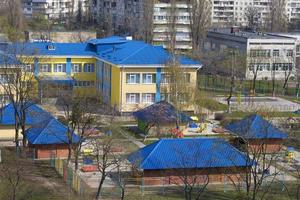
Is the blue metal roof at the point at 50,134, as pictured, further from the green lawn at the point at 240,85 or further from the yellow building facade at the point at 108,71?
the green lawn at the point at 240,85

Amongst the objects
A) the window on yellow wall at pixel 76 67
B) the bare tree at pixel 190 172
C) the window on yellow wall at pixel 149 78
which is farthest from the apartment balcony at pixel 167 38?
the bare tree at pixel 190 172

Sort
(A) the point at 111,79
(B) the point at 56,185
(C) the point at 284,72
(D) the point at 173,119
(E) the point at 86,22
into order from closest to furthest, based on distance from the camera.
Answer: (B) the point at 56,185 < (D) the point at 173,119 < (A) the point at 111,79 < (C) the point at 284,72 < (E) the point at 86,22

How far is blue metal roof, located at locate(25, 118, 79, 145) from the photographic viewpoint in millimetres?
14694

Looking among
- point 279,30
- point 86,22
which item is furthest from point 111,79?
point 86,22

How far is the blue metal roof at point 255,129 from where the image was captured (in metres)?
14.1

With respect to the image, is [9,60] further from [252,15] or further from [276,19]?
[252,15]

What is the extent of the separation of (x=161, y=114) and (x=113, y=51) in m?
5.39

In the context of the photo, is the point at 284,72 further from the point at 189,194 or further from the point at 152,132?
the point at 189,194

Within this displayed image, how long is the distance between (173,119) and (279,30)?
24.1 metres

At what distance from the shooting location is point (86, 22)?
44.6 metres

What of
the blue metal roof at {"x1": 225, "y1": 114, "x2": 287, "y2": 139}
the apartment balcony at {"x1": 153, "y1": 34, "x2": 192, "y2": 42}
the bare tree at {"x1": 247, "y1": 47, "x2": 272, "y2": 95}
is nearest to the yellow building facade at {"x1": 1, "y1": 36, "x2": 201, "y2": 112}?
the blue metal roof at {"x1": 225, "y1": 114, "x2": 287, "y2": 139}

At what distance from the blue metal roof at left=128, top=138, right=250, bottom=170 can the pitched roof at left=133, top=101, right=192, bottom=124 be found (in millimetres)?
3429

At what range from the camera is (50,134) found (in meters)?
14.9

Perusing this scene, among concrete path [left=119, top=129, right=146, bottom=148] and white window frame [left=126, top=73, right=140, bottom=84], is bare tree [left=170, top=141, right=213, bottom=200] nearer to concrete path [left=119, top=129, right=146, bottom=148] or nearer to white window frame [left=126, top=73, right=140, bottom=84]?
concrete path [left=119, top=129, right=146, bottom=148]
